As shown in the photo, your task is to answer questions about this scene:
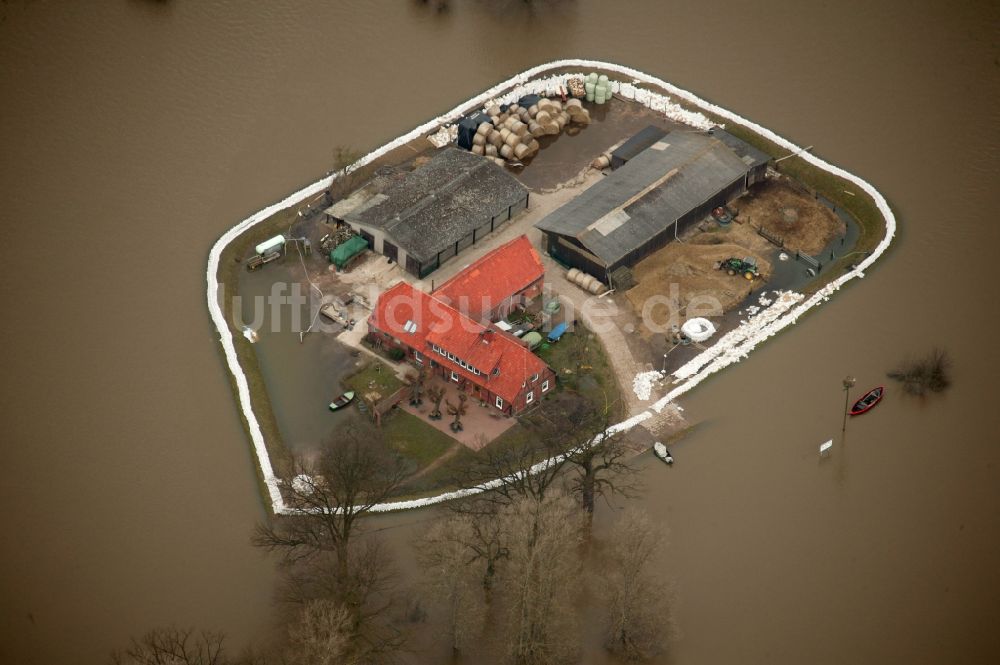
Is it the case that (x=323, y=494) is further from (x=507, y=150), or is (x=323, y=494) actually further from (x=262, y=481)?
(x=507, y=150)

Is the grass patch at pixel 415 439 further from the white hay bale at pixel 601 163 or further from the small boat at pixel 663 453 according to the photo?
the white hay bale at pixel 601 163

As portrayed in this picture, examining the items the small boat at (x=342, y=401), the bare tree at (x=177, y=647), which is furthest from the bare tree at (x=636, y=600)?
the small boat at (x=342, y=401)

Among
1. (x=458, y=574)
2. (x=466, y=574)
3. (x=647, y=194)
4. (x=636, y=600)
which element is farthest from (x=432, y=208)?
(x=636, y=600)

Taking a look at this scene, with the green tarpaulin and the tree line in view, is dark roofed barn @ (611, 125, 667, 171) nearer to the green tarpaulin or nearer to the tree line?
the green tarpaulin

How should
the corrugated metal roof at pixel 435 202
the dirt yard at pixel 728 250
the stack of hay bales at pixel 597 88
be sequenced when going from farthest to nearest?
1. the stack of hay bales at pixel 597 88
2. the corrugated metal roof at pixel 435 202
3. the dirt yard at pixel 728 250

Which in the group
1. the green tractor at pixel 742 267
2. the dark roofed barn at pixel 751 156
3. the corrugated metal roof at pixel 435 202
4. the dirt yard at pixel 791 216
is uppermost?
the dark roofed barn at pixel 751 156

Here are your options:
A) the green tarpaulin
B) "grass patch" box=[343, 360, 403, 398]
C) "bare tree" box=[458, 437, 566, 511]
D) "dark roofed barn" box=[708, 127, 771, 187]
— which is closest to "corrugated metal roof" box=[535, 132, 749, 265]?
"dark roofed barn" box=[708, 127, 771, 187]

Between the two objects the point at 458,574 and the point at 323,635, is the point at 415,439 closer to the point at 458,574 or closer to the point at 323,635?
the point at 458,574
